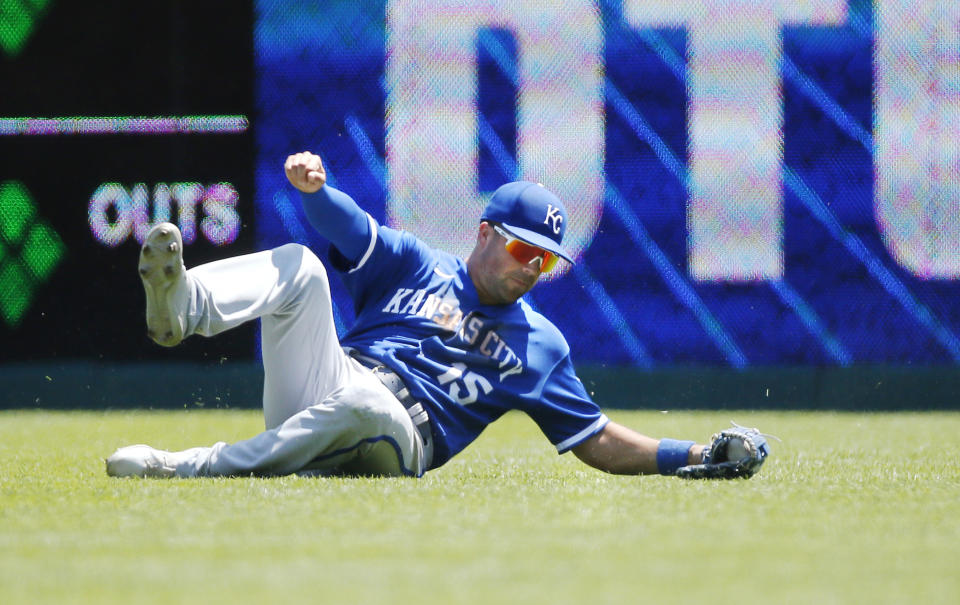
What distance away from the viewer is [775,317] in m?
6.50

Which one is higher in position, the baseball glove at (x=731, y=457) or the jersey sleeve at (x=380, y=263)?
the jersey sleeve at (x=380, y=263)

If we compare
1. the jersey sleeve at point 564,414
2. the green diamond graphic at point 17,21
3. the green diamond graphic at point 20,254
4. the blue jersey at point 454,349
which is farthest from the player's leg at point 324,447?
the green diamond graphic at point 17,21

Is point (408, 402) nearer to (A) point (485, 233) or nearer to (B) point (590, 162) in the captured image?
(A) point (485, 233)

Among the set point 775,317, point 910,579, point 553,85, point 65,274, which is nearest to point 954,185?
point 775,317

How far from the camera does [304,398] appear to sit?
322cm

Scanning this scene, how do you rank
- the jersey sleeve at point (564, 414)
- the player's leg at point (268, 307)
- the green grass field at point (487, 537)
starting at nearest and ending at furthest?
the green grass field at point (487, 537) → the player's leg at point (268, 307) → the jersey sleeve at point (564, 414)

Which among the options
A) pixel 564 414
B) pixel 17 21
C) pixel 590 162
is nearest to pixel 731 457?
pixel 564 414

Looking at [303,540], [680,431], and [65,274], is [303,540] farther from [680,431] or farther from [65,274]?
[65,274]

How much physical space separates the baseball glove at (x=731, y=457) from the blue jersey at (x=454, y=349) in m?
0.28

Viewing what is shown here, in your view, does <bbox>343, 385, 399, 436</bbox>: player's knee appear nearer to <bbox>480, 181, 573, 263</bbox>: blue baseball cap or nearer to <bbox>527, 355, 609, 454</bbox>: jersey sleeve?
<bbox>527, 355, 609, 454</bbox>: jersey sleeve

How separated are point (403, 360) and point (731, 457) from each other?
88 centimetres

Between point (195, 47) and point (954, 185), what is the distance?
3959 millimetres

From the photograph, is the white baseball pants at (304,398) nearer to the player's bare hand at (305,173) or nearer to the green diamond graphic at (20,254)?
the player's bare hand at (305,173)

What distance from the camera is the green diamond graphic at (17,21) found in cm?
650
